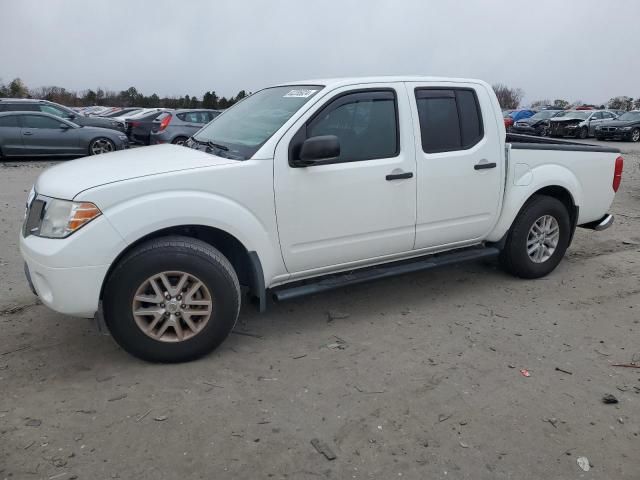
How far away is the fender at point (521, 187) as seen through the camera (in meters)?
4.85

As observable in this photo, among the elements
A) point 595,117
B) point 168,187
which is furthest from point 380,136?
point 595,117

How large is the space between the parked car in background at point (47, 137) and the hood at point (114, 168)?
1078cm

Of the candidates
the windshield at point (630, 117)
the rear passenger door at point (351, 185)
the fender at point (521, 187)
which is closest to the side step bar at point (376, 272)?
the rear passenger door at point (351, 185)

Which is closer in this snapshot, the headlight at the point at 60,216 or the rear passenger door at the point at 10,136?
the headlight at the point at 60,216

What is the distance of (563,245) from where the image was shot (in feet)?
17.5

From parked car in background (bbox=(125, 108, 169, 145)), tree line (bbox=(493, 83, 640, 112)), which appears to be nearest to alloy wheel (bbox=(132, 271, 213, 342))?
parked car in background (bbox=(125, 108, 169, 145))

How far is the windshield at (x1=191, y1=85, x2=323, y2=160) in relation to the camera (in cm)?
383

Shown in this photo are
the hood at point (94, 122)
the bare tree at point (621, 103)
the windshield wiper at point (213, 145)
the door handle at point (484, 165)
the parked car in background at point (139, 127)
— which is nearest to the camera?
the windshield wiper at point (213, 145)

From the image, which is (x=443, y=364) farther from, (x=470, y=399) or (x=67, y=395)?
(x=67, y=395)

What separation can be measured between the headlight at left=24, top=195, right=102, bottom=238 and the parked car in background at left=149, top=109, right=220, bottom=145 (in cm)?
1160

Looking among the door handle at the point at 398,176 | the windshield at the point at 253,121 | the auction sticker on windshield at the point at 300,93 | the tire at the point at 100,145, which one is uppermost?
the auction sticker on windshield at the point at 300,93

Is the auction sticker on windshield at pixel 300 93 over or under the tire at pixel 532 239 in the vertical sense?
over

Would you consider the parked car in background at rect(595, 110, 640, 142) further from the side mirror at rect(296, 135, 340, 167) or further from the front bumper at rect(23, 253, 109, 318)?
the front bumper at rect(23, 253, 109, 318)

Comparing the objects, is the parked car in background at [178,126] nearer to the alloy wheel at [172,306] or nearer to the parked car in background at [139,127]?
the parked car in background at [139,127]
